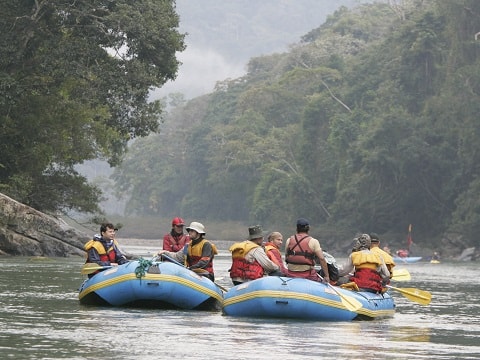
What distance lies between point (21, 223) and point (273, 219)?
204 feet

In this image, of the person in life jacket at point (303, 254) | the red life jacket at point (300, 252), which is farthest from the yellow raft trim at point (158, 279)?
the red life jacket at point (300, 252)

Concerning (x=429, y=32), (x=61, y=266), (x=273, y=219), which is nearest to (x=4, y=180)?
(x=61, y=266)

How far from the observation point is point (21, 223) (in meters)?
39.2

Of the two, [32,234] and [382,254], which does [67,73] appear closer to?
[32,234]

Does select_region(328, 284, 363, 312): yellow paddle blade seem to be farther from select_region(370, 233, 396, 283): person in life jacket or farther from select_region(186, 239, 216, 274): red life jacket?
select_region(186, 239, 216, 274): red life jacket

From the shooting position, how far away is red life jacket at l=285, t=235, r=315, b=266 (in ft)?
59.3

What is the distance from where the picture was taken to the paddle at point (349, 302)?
18256 mm

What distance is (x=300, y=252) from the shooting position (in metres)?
18.2

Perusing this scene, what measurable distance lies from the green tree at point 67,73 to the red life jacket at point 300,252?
2402cm

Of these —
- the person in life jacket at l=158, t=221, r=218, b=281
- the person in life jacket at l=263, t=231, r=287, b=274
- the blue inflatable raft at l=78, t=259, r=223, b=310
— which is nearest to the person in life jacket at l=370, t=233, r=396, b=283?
the person in life jacket at l=263, t=231, r=287, b=274

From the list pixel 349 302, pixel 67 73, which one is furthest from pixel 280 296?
pixel 67 73

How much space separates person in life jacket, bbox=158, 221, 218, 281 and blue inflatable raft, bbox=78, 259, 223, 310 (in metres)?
0.30

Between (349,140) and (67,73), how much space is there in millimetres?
47250

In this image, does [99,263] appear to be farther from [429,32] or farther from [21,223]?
[429,32]
